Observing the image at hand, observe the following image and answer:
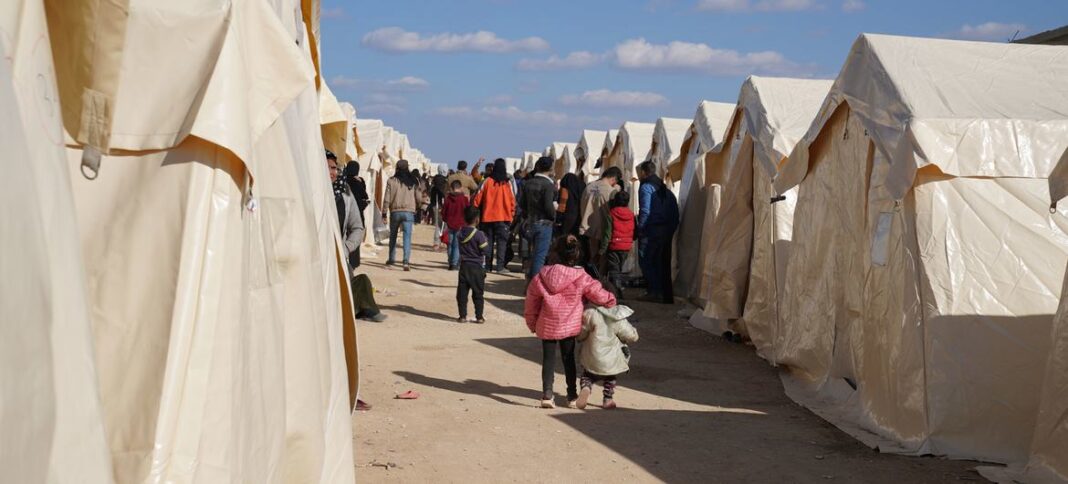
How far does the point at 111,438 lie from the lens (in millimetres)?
3252

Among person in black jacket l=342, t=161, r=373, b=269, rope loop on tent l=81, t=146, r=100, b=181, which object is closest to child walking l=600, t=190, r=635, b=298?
person in black jacket l=342, t=161, r=373, b=269

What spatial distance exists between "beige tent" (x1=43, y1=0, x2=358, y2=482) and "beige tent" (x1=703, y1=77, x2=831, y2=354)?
298 inches

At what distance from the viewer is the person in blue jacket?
47.8 feet

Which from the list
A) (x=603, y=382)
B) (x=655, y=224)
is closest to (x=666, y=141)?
(x=655, y=224)

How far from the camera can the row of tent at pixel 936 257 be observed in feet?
21.7

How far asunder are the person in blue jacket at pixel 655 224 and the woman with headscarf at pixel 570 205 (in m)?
0.88

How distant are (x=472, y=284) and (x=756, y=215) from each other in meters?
3.19

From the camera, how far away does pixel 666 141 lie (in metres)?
18.4

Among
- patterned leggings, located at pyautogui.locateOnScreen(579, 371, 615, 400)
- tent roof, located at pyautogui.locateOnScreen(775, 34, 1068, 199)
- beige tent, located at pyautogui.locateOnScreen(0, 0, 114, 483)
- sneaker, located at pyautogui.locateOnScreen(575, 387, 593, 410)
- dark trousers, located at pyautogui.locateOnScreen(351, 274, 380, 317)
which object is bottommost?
sneaker, located at pyautogui.locateOnScreen(575, 387, 593, 410)

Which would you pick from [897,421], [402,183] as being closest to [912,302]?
[897,421]

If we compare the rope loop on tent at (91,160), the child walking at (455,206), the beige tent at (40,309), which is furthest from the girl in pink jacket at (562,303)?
→ the child walking at (455,206)

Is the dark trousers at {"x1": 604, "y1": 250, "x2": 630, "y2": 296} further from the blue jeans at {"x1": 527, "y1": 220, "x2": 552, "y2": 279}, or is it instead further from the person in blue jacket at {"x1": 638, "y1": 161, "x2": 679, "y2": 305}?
the blue jeans at {"x1": 527, "y1": 220, "x2": 552, "y2": 279}

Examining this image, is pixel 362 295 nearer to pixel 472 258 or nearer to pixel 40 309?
pixel 472 258

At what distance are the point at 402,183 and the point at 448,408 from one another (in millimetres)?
10678
